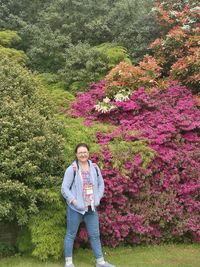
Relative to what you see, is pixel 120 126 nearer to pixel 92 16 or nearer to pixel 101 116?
pixel 101 116

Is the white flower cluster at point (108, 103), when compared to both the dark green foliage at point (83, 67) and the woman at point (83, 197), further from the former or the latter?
the woman at point (83, 197)

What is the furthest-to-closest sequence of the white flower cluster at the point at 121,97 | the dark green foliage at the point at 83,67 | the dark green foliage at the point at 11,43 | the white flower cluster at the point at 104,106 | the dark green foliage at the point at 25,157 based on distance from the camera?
the dark green foliage at the point at 11,43 < the dark green foliage at the point at 83,67 < the white flower cluster at the point at 121,97 < the white flower cluster at the point at 104,106 < the dark green foliage at the point at 25,157

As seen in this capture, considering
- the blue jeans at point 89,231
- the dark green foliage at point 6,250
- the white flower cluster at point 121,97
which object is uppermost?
the white flower cluster at point 121,97

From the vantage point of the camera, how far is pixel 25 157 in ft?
21.9

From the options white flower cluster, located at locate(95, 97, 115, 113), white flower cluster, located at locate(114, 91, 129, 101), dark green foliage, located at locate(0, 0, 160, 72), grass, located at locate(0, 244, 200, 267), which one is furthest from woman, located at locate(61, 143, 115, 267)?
dark green foliage, located at locate(0, 0, 160, 72)

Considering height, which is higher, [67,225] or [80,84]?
[80,84]

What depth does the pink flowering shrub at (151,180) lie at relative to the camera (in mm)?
7277

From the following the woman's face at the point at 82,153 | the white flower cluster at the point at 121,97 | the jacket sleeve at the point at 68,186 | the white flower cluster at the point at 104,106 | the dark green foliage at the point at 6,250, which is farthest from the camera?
the white flower cluster at the point at 121,97

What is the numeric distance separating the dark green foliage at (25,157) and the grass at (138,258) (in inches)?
26.5

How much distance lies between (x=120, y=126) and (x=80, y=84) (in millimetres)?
2633

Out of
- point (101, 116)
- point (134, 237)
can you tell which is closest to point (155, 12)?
point (101, 116)

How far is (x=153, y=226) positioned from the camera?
7.54 meters

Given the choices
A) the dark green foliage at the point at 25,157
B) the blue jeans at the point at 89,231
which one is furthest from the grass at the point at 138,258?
the dark green foliage at the point at 25,157

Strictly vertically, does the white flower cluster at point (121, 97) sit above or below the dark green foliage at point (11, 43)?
below
